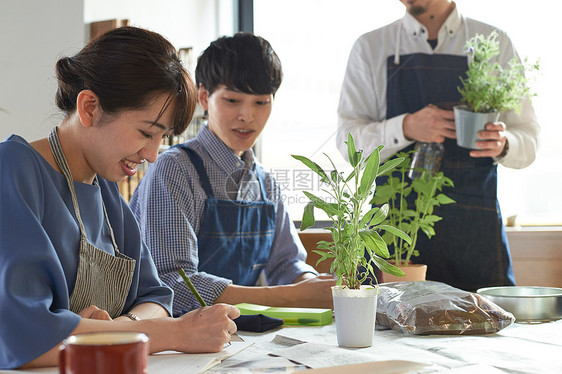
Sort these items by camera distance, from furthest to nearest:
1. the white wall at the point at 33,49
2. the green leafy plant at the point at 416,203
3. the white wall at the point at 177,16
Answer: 1. the white wall at the point at 177,16
2. the white wall at the point at 33,49
3. the green leafy plant at the point at 416,203

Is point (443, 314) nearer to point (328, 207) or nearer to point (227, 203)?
point (328, 207)

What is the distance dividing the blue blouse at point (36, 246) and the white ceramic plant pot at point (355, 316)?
0.38m

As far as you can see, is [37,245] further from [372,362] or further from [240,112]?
[240,112]

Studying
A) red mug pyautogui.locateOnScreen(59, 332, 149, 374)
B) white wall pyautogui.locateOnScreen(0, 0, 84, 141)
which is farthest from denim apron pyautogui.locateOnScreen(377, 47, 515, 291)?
red mug pyautogui.locateOnScreen(59, 332, 149, 374)

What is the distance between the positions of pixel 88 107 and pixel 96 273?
10.6 inches

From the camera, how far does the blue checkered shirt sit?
1391 millimetres

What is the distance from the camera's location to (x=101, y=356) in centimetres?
46

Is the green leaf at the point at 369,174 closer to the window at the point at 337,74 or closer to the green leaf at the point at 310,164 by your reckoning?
the green leaf at the point at 310,164

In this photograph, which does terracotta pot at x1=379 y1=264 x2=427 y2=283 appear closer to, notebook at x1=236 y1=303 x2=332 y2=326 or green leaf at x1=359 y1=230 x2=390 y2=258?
notebook at x1=236 y1=303 x2=332 y2=326

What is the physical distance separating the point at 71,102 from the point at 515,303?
0.86 m

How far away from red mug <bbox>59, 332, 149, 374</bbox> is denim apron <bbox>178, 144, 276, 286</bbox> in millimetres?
1063

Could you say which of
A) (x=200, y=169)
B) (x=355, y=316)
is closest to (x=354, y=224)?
(x=355, y=316)

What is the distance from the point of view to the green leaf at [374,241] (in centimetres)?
98

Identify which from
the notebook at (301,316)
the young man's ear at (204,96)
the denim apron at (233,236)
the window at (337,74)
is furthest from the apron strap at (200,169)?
the window at (337,74)
